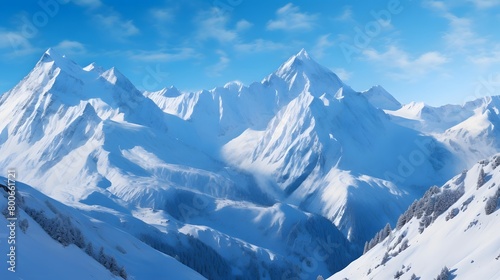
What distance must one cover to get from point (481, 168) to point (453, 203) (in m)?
8.07

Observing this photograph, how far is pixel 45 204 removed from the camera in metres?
93.3

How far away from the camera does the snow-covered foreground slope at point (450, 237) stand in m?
69.0

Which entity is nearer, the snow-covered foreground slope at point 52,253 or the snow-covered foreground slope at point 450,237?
the snow-covered foreground slope at point 52,253

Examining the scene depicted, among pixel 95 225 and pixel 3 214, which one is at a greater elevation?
pixel 95 225

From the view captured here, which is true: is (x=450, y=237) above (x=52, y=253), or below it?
above

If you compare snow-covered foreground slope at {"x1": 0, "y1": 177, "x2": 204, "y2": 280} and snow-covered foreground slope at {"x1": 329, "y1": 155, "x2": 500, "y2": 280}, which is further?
snow-covered foreground slope at {"x1": 329, "y1": 155, "x2": 500, "y2": 280}

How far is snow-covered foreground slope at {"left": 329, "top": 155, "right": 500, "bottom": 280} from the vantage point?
69031 mm

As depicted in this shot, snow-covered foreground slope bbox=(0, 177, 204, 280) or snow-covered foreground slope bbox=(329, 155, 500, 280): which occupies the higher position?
snow-covered foreground slope bbox=(329, 155, 500, 280)

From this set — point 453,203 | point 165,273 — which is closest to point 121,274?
point 165,273

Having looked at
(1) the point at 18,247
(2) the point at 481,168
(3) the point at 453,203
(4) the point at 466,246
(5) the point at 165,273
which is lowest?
(1) the point at 18,247

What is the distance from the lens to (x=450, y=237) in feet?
276

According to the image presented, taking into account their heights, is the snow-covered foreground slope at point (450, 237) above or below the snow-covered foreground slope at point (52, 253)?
above

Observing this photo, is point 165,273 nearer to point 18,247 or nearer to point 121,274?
point 121,274

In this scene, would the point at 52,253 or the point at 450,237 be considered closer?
the point at 52,253
